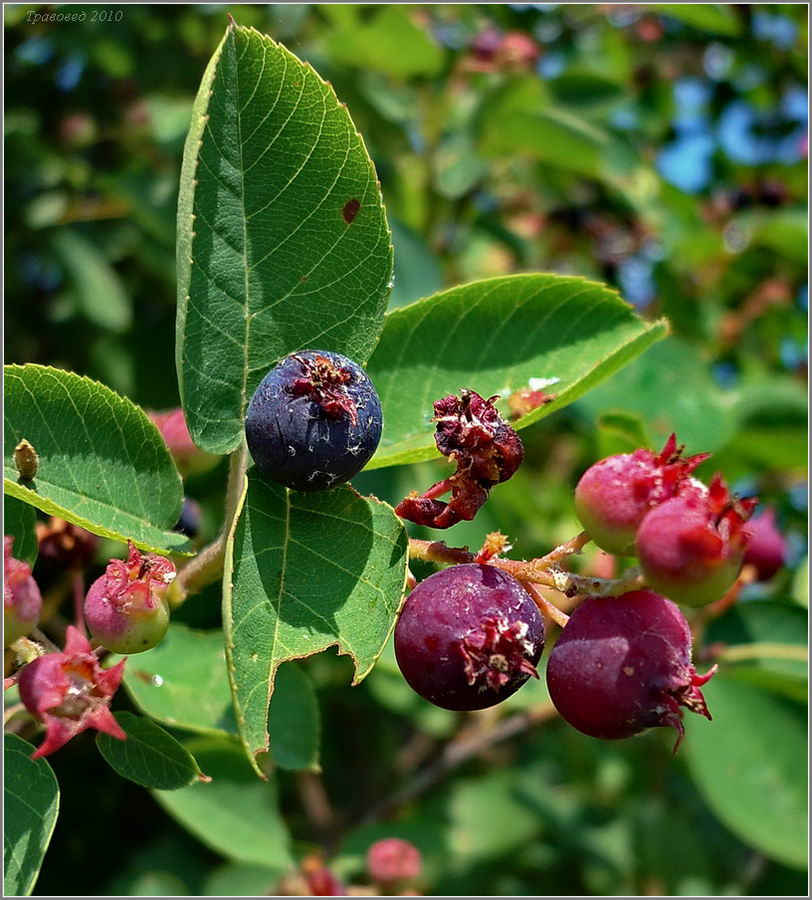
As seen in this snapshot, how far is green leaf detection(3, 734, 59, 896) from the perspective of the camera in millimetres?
1046

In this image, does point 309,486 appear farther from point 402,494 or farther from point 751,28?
point 751,28

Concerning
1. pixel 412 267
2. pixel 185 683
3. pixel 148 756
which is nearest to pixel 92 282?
pixel 412 267

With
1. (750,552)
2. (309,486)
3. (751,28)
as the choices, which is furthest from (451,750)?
(751,28)

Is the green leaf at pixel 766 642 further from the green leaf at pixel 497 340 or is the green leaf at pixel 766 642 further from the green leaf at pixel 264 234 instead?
the green leaf at pixel 264 234

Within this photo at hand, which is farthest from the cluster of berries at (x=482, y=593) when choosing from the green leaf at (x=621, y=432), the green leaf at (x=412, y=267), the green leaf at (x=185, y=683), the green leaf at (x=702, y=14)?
the green leaf at (x=702, y=14)

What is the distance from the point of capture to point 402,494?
71.9 inches

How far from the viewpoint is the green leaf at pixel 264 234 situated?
3.47 feet

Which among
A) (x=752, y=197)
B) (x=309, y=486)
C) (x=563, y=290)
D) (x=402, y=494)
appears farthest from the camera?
(x=752, y=197)

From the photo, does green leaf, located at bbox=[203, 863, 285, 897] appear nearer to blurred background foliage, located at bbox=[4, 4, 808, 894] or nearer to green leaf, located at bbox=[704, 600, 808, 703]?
blurred background foliage, located at bbox=[4, 4, 808, 894]

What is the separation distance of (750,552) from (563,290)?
101cm

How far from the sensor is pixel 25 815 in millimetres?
1074

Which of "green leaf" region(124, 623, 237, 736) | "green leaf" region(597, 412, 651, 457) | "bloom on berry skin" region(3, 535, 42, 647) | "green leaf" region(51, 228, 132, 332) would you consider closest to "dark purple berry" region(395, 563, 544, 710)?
"bloom on berry skin" region(3, 535, 42, 647)

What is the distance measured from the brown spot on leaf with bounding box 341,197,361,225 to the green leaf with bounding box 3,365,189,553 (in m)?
0.35

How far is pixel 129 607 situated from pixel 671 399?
170cm
